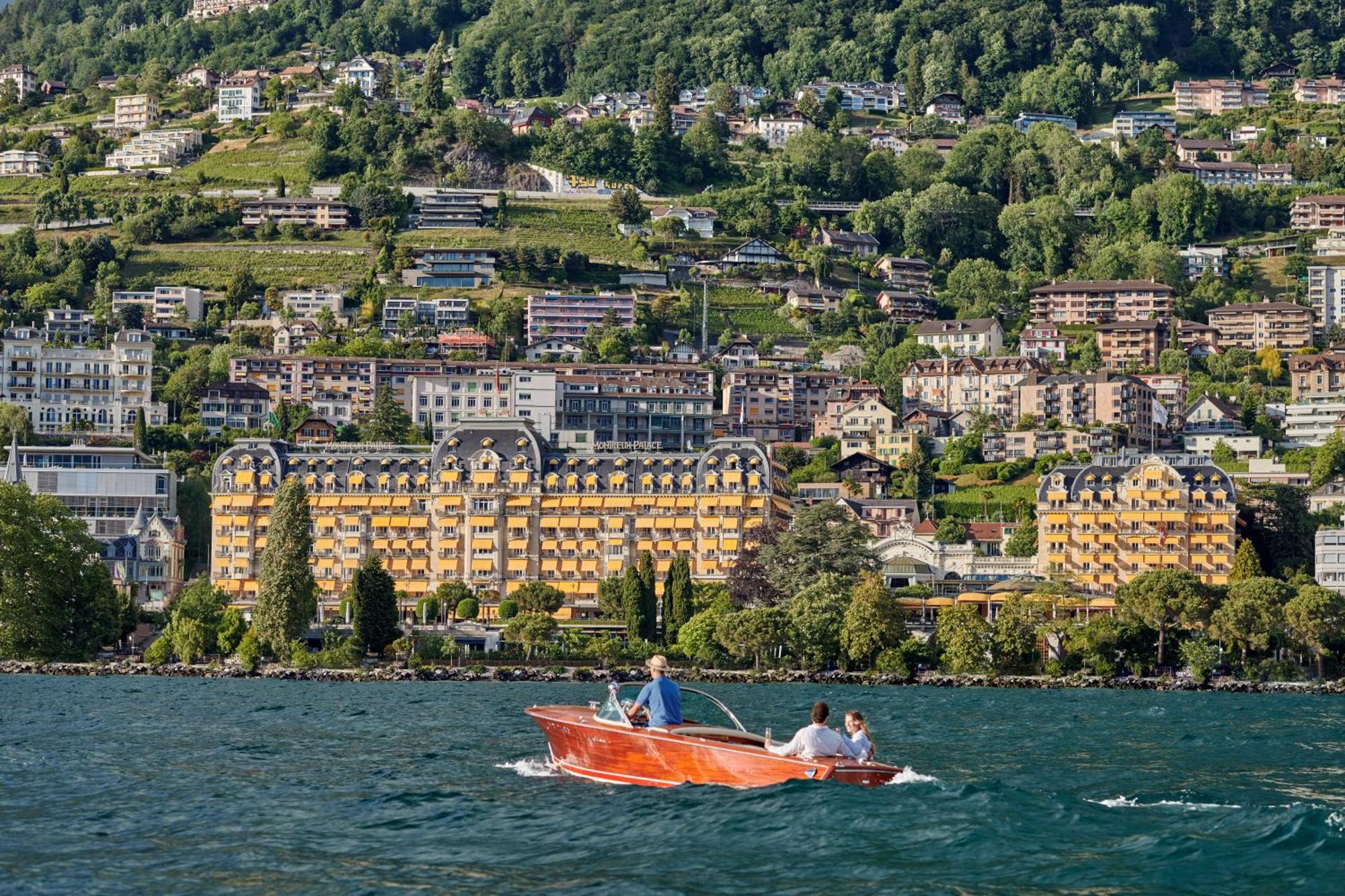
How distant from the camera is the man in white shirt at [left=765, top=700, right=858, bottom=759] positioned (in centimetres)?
4022

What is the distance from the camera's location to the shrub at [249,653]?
102m

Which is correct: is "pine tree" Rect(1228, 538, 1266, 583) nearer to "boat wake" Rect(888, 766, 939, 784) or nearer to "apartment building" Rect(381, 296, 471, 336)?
"apartment building" Rect(381, 296, 471, 336)

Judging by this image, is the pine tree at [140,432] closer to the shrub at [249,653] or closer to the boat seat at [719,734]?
the shrub at [249,653]

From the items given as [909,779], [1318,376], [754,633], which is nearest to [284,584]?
[754,633]

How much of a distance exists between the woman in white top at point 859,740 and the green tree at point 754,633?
6145cm

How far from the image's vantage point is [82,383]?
180 meters

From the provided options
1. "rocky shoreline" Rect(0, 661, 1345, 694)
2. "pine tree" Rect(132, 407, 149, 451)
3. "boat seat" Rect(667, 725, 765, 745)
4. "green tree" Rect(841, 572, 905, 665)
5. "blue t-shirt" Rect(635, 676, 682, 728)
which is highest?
"pine tree" Rect(132, 407, 149, 451)

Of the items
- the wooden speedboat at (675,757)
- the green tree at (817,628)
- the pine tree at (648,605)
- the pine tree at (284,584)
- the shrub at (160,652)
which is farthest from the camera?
the pine tree at (648,605)

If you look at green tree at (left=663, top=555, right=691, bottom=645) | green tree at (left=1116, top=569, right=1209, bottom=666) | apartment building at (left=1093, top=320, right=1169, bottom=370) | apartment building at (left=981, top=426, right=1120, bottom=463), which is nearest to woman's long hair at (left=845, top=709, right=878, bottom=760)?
green tree at (left=1116, top=569, right=1209, bottom=666)

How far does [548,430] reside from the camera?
16338 cm

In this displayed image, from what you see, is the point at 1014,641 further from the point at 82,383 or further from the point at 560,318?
the point at 82,383

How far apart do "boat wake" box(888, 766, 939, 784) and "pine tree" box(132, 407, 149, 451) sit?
407ft

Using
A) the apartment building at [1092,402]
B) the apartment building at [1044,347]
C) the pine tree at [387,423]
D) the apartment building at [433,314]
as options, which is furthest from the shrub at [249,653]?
the apartment building at [1044,347]

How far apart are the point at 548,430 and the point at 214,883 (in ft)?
424
